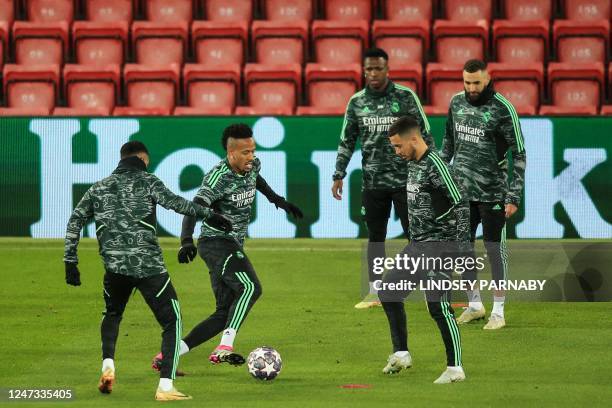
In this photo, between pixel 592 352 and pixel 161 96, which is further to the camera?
pixel 161 96

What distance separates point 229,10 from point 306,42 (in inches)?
60.8

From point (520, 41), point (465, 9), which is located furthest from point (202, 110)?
point (520, 41)

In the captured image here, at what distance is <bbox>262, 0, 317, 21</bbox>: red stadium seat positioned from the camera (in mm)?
19266

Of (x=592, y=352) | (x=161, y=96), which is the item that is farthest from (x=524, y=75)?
(x=592, y=352)

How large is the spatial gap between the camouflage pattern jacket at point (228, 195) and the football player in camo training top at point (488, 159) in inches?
90.4

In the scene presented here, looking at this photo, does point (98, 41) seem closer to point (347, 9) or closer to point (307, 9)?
point (307, 9)

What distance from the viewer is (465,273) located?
10555 millimetres

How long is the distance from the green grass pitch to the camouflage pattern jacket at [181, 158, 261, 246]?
96cm

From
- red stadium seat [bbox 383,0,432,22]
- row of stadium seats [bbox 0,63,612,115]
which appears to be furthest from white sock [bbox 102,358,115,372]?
red stadium seat [bbox 383,0,432,22]

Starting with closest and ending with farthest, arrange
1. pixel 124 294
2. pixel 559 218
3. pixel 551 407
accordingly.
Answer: pixel 551 407, pixel 124 294, pixel 559 218

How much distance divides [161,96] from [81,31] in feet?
6.34

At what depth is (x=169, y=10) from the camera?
19438mm

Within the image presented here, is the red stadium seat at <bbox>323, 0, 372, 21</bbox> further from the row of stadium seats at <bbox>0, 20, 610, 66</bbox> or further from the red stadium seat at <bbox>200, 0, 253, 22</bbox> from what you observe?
the red stadium seat at <bbox>200, 0, 253, 22</bbox>

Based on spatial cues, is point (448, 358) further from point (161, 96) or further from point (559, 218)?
point (161, 96)
